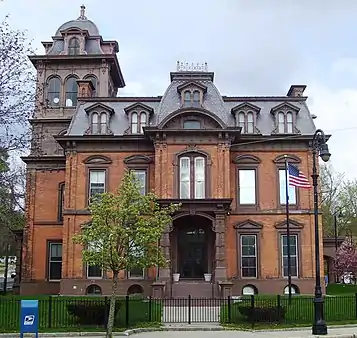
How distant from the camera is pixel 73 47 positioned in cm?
4791

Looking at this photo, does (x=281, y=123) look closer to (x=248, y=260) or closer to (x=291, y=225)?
(x=291, y=225)

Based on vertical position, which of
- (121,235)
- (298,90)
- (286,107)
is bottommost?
(121,235)

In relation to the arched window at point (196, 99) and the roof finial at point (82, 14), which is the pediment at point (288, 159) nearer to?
the arched window at point (196, 99)

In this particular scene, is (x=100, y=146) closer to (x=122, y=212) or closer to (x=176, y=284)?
(x=176, y=284)

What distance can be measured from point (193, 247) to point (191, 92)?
33.4 ft

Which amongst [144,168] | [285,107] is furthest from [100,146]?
[285,107]

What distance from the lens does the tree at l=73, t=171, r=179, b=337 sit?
1786cm

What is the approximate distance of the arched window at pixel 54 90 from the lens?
1832 inches

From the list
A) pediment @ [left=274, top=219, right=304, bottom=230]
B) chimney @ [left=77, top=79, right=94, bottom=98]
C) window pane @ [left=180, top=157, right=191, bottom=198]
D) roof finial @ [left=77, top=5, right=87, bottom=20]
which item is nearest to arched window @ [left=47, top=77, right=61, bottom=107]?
chimney @ [left=77, top=79, right=94, bottom=98]

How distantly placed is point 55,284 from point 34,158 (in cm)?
916

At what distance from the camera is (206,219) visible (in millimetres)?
35219

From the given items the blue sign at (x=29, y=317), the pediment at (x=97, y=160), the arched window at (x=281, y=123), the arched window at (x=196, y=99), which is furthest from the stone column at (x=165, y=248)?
the blue sign at (x=29, y=317)

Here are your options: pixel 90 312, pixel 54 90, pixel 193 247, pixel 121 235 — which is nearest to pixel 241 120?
pixel 193 247

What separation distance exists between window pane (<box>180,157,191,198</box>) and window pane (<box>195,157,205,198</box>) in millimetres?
511
